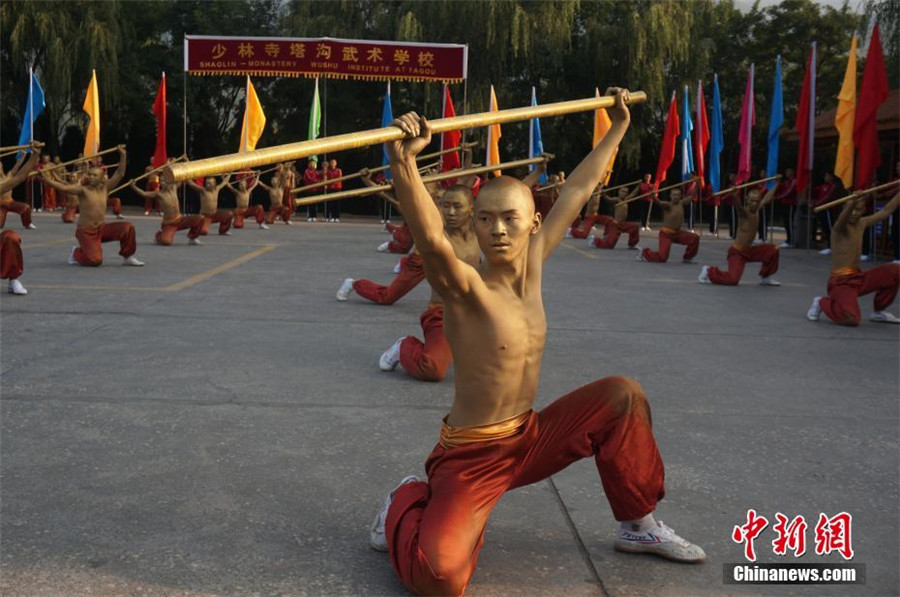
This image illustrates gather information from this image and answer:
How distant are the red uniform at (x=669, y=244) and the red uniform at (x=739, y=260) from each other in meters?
2.86

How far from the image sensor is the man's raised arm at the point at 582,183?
325cm

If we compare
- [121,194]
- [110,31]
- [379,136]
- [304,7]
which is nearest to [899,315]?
[379,136]

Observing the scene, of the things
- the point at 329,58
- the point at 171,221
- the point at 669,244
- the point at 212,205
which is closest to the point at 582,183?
the point at 669,244

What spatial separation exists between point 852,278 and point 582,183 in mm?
6089

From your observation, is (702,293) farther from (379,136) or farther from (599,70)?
(599,70)

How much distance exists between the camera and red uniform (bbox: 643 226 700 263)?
1461 centimetres

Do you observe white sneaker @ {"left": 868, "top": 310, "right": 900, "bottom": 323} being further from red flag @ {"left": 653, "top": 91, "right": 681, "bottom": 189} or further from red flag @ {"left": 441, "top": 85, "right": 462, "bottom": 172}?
red flag @ {"left": 653, "top": 91, "right": 681, "bottom": 189}

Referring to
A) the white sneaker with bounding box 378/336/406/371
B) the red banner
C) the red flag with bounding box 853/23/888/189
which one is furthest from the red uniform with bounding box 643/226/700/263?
the red banner

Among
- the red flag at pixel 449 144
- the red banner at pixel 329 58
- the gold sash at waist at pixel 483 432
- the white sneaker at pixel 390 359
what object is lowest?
the white sneaker at pixel 390 359

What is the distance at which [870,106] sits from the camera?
12.4 m

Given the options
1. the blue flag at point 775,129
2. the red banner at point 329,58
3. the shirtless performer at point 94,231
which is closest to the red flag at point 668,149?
the blue flag at point 775,129

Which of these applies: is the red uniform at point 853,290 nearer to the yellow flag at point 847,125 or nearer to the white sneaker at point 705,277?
the white sneaker at point 705,277

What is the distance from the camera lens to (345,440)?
4.32m

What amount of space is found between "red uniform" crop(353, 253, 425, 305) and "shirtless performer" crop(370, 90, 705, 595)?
534 cm
